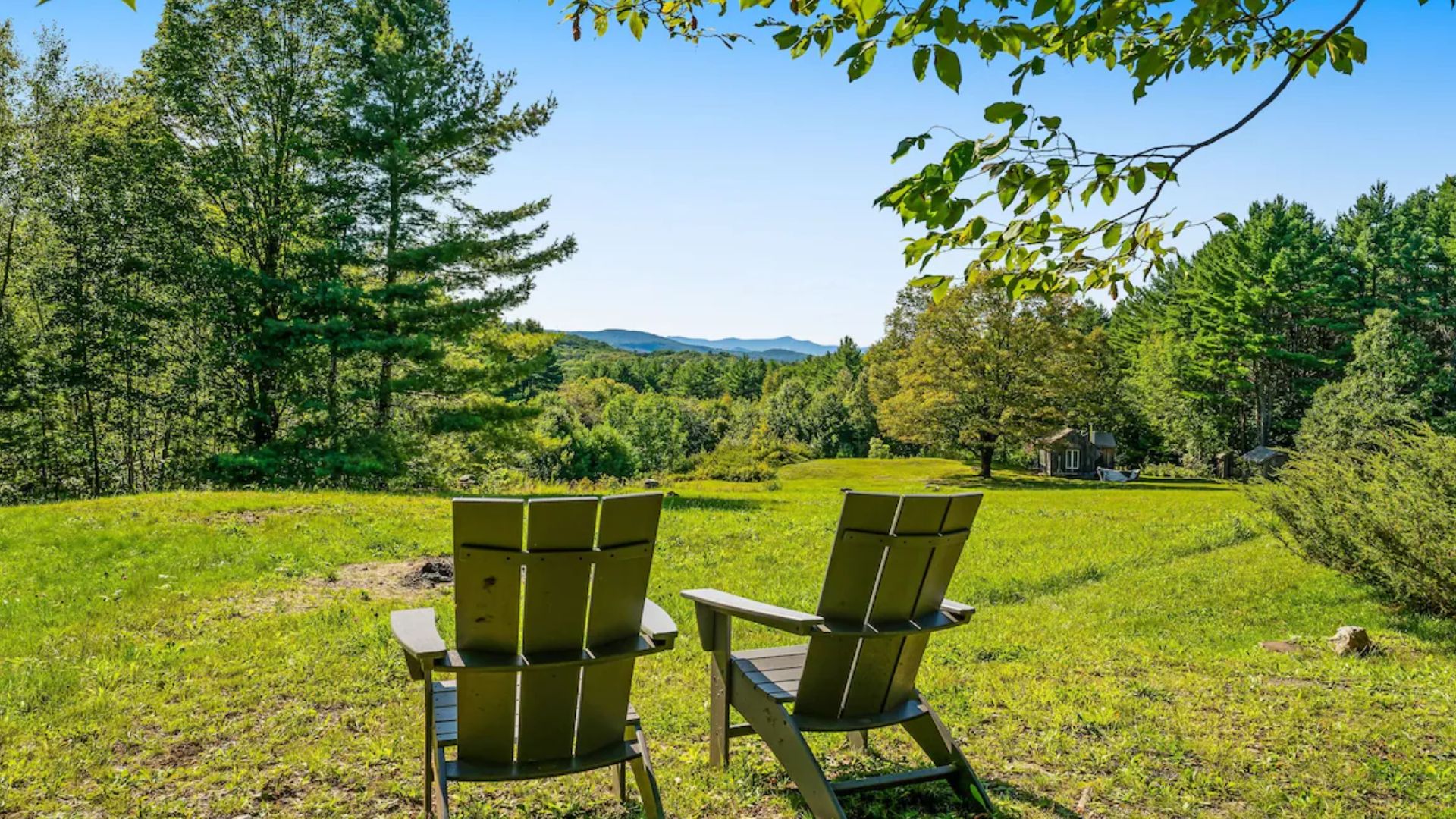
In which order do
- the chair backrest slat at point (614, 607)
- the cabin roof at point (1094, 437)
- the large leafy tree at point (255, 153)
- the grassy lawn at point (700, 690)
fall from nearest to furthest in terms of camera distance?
the chair backrest slat at point (614, 607), the grassy lawn at point (700, 690), the large leafy tree at point (255, 153), the cabin roof at point (1094, 437)

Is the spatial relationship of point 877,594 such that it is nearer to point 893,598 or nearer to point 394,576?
point 893,598

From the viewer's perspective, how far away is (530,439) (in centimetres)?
1909

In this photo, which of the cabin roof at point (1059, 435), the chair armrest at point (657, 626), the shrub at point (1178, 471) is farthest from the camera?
the shrub at point (1178, 471)

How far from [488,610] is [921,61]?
2286 millimetres

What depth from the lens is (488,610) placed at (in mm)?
2475

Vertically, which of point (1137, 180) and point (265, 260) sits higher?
point (265, 260)

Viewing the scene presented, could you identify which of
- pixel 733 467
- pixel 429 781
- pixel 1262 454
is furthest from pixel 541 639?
pixel 1262 454

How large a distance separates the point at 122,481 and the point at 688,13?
2338cm

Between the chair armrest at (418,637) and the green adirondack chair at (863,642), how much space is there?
1.07 m

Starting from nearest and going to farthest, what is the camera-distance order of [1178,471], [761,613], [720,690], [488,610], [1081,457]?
[488,610] < [761,613] < [720,690] < [1178,471] < [1081,457]

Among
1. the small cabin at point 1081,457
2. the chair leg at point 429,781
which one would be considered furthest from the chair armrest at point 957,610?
the small cabin at point 1081,457

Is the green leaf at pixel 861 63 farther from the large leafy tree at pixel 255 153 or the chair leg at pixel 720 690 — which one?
the large leafy tree at pixel 255 153

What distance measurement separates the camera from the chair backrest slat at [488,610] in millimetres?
2371

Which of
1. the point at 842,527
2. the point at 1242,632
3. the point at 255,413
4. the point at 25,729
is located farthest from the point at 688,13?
the point at 255,413
